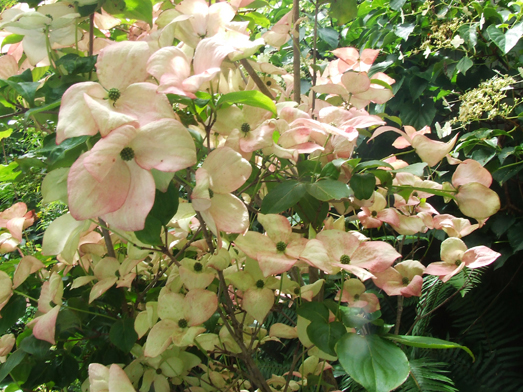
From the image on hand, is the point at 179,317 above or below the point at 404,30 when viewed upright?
below

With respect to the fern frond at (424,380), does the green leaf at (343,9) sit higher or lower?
higher

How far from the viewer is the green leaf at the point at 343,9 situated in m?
0.72

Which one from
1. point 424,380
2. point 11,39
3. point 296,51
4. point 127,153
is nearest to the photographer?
point 127,153

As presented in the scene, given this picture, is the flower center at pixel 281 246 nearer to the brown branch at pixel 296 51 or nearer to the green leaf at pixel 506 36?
the brown branch at pixel 296 51

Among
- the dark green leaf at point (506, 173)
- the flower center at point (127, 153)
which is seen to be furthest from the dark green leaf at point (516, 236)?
the flower center at point (127, 153)

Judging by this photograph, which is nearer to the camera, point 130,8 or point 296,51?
point 130,8

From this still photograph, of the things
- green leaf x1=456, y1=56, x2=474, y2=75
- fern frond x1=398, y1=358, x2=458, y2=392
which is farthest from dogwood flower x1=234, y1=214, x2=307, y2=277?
green leaf x1=456, y1=56, x2=474, y2=75

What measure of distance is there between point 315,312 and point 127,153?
0.95ft

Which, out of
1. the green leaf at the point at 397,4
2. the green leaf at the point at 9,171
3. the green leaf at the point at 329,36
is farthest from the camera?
the green leaf at the point at 329,36

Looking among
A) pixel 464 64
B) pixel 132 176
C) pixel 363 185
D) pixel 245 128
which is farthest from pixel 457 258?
pixel 464 64

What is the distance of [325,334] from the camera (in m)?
0.45

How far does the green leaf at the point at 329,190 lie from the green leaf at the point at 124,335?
344mm

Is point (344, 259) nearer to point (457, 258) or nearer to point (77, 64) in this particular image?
point (457, 258)

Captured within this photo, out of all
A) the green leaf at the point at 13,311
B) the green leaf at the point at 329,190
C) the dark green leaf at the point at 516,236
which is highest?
the green leaf at the point at 329,190
